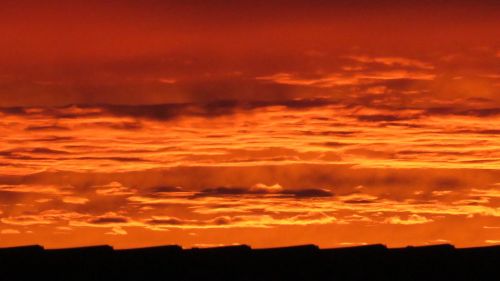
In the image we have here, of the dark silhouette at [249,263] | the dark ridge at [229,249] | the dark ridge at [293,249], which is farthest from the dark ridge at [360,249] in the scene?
the dark ridge at [229,249]

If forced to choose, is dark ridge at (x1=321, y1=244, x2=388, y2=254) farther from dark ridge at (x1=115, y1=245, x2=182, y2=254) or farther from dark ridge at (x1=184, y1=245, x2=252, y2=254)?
dark ridge at (x1=115, y1=245, x2=182, y2=254)

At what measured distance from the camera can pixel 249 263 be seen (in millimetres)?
18094

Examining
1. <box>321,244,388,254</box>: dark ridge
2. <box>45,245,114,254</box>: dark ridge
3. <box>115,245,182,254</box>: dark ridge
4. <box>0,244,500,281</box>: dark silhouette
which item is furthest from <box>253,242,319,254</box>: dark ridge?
<box>45,245,114,254</box>: dark ridge

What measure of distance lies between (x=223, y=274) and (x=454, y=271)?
10.5 feet

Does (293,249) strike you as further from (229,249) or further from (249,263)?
(229,249)

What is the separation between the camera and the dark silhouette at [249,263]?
1775 cm

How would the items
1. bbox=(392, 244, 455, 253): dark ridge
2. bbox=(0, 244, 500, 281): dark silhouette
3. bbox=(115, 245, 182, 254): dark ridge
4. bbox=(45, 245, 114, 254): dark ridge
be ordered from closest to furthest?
bbox=(0, 244, 500, 281): dark silhouette
bbox=(45, 245, 114, 254): dark ridge
bbox=(115, 245, 182, 254): dark ridge
bbox=(392, 244, 455, 253): dark ridge

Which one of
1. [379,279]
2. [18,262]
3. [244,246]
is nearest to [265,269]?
[244,246]

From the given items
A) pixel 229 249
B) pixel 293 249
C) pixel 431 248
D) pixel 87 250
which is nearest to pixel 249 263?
pixel 229 249

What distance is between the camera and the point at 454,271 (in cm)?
1833

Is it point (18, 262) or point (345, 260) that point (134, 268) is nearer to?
point (18, 262)

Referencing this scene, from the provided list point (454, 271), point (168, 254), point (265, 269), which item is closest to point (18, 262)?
point (168, 254)

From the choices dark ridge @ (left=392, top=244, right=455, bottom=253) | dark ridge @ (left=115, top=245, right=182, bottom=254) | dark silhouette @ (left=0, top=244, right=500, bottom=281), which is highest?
dark ridge @ (left=392, top=244, right=455, bottom=253)

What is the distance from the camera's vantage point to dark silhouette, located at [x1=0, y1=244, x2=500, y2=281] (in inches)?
699
